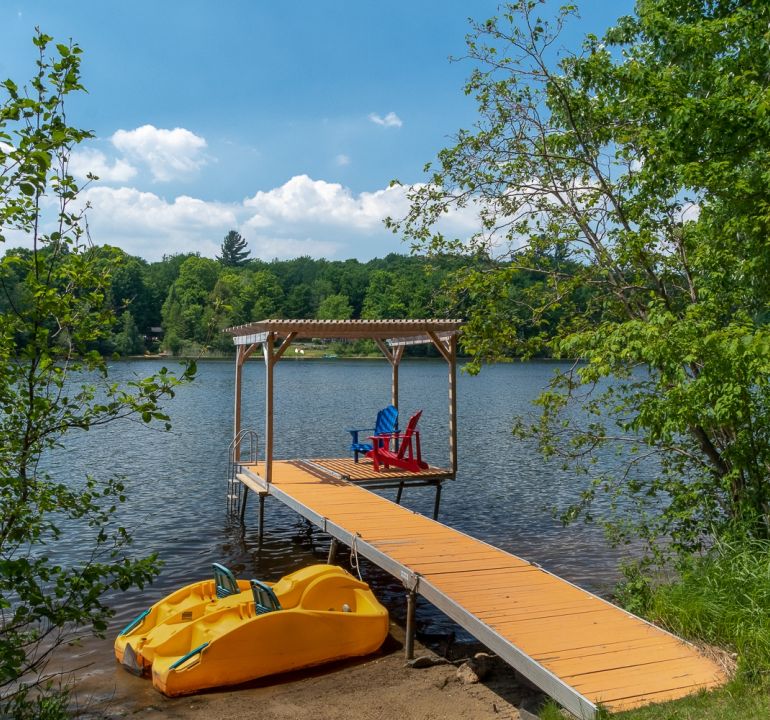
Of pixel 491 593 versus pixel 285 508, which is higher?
pixel 491 593

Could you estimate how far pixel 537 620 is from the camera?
6227mm

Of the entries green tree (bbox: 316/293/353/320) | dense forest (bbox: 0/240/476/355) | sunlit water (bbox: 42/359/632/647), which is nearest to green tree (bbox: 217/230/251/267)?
dense forest (bbox: 0/240/476/355)

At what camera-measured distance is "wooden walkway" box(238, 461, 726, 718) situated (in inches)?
198

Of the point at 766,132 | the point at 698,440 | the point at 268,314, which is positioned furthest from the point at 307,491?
the point at 268,314

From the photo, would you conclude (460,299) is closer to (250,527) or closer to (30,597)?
(30,597)

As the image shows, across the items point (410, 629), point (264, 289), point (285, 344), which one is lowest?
point (410, 629)

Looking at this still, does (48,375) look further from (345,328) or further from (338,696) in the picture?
(345,328)

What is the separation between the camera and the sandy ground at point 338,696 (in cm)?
611

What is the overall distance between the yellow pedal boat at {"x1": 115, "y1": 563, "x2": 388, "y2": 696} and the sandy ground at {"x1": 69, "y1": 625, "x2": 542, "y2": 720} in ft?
0.45

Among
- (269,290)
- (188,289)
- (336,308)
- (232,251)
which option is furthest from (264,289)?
(232,251)

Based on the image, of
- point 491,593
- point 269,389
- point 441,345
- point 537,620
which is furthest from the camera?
point 441,345

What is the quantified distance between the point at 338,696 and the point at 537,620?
181 centimetres

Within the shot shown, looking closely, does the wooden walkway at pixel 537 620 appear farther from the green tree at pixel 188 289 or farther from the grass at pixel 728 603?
the green tree at pixel 188 289

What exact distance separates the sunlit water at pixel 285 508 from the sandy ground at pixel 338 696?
4.76ft
